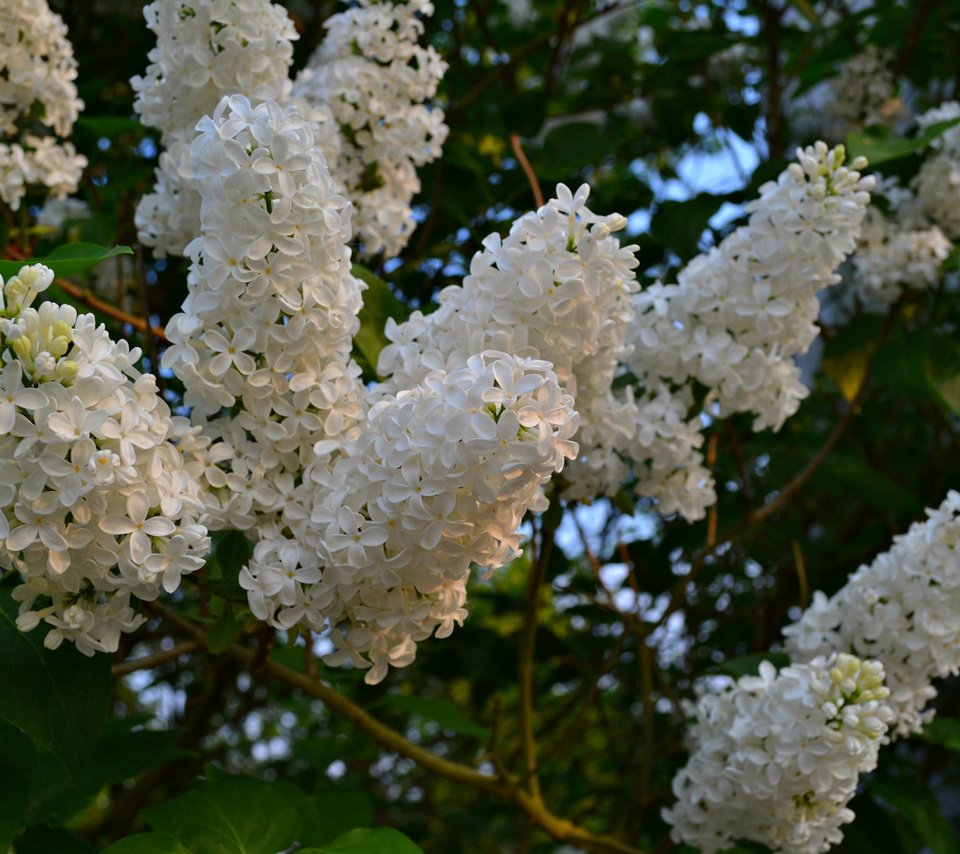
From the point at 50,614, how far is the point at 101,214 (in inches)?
46.8

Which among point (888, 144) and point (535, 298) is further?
point (888, 144)

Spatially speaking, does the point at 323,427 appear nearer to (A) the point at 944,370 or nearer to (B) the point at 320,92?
(B) the point at 320,92

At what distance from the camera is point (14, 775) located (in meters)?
1.34

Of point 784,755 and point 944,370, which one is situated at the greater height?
point 944,370

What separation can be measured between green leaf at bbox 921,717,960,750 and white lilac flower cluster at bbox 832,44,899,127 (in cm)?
157

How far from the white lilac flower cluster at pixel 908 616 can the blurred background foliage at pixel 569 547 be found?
0.15 meters

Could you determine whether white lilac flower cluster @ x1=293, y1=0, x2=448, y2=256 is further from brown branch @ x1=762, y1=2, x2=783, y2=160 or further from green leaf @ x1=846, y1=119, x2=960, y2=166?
brown branch @ x1=762, y1=2, x2=783, y2=160

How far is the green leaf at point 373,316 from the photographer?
146 cm

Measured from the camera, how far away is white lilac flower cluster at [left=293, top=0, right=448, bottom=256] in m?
1.69

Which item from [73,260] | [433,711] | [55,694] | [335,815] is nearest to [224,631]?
[55,694]

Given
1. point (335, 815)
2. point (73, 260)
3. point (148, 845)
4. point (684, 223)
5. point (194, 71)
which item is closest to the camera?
point (73, 260)

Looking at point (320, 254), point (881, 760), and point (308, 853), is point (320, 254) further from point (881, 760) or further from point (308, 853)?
point (881, 760)

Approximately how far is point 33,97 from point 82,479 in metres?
1.02

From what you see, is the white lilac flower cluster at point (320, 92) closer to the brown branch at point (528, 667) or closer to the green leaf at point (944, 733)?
the brown branch at point (528, 667)
